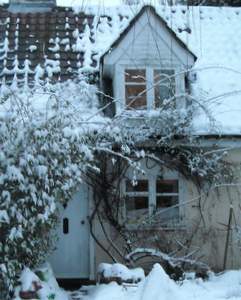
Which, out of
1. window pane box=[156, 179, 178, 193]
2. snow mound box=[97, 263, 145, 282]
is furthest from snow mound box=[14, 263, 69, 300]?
window pane box=[156, 179, 178, 193]

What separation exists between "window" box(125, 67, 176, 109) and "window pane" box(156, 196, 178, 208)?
1.92 m

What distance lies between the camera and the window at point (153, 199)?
42.1ft

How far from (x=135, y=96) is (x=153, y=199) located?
2213 millimetres

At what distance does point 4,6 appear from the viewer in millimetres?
16406

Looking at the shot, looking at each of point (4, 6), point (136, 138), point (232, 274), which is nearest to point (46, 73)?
point (136, 138)

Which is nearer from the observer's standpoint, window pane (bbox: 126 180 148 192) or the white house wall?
the white house wall

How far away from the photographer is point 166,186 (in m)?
13.1

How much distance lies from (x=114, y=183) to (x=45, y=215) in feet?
12.3

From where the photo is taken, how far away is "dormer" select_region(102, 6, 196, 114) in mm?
13094

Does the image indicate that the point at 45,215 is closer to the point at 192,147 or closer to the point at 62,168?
the point at 62,168

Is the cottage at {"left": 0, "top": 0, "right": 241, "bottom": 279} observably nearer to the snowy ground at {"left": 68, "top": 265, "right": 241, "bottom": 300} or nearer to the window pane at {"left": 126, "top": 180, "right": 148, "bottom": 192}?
the window pane at {"left": 126, "top": 180, "right": 148, "bottom": 192}

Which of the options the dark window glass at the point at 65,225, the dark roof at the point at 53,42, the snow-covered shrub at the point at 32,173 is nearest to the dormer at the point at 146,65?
the dark roof at the point at 53,42

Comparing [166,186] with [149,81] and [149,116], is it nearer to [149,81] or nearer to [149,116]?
[149,116]

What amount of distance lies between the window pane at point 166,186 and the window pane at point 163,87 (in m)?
1.62
